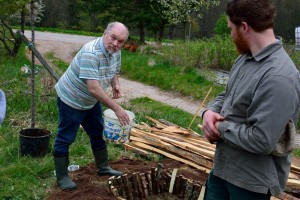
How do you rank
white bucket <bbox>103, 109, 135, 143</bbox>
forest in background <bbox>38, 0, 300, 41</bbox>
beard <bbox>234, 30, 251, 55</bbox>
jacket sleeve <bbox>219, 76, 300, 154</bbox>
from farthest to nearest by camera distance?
forest in background <bbox>38, 0, 300, 41</bbox> < white bucket <bbox>103, 109, 135, 143</bbox> < beard <bbox>234, 30, 251, 55</bbox> < jacket sleeve <bbox>219, 76, 300, 154</bbox>

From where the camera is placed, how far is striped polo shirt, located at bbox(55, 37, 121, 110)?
4.14m

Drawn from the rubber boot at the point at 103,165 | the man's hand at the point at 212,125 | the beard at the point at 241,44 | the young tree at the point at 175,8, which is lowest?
the rubber boot at the point at 103,165

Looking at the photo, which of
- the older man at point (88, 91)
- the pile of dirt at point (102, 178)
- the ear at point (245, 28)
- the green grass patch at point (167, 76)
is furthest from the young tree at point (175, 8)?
the ear at point (245, 28)

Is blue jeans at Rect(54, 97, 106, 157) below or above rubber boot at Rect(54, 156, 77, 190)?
above

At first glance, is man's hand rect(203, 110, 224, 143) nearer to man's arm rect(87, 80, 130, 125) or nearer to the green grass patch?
man's arm rect(87, 80, 130, 125)

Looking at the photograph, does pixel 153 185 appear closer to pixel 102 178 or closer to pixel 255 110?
pixel 102 178

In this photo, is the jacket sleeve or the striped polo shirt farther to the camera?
the striped polo shirt

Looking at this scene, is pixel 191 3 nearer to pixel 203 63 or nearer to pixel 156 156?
pixel 203 63

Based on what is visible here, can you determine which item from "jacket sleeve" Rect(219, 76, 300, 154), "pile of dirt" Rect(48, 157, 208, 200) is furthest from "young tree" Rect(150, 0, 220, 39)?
Result: "jacket sleeve" Rect(219, 76, 300, 154)

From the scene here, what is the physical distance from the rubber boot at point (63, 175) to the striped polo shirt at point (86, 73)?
62cm

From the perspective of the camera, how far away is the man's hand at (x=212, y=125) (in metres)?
2.64

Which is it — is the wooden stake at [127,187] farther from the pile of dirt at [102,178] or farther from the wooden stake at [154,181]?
the wooden stake at [154,181]

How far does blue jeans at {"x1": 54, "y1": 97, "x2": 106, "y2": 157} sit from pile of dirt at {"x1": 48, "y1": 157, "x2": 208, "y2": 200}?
16.3 inches

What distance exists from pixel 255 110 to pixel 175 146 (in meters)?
3.42
